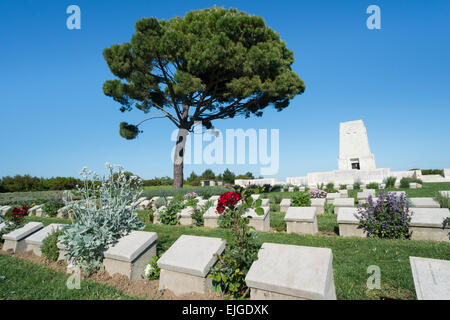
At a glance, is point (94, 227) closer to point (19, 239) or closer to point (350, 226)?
point (19, 239)

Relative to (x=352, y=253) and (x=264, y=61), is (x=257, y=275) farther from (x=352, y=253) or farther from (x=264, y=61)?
(x=264, y=61)

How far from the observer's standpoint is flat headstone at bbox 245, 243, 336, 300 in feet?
6.05

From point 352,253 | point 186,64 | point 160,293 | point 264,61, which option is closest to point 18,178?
point 186,64

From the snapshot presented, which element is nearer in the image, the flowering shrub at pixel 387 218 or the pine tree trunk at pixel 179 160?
the flowering shrub at pixel 387 218

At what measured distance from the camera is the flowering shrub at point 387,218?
4.52 metres

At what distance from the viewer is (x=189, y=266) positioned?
2539 mm

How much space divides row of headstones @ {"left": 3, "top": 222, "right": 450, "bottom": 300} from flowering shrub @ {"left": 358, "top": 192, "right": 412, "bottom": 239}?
303 cm

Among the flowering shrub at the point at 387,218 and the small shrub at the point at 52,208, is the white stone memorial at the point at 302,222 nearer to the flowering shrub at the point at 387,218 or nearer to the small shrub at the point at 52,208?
the flowering shrub at the point at 387,218

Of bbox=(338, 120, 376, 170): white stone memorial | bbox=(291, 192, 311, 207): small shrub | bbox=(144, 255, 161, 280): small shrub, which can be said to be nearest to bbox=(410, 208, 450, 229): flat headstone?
bbox=(291, 192, 311, 207): small shrub

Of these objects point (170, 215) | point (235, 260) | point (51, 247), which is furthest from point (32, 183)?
point (235, 260)

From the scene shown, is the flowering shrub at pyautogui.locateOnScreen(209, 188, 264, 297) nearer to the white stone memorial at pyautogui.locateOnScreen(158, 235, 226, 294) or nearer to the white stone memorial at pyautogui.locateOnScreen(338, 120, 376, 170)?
the white stone memorial at pyautogui.locateOnScreen(158, 235, 226, 294)

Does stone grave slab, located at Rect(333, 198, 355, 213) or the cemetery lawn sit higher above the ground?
stone grave slab, located at Rect(333, 198, 355, 213)

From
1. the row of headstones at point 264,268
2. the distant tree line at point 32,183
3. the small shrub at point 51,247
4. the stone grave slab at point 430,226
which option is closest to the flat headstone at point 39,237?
the small shrub at point 51,247

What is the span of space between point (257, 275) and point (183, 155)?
1429 centimetres
